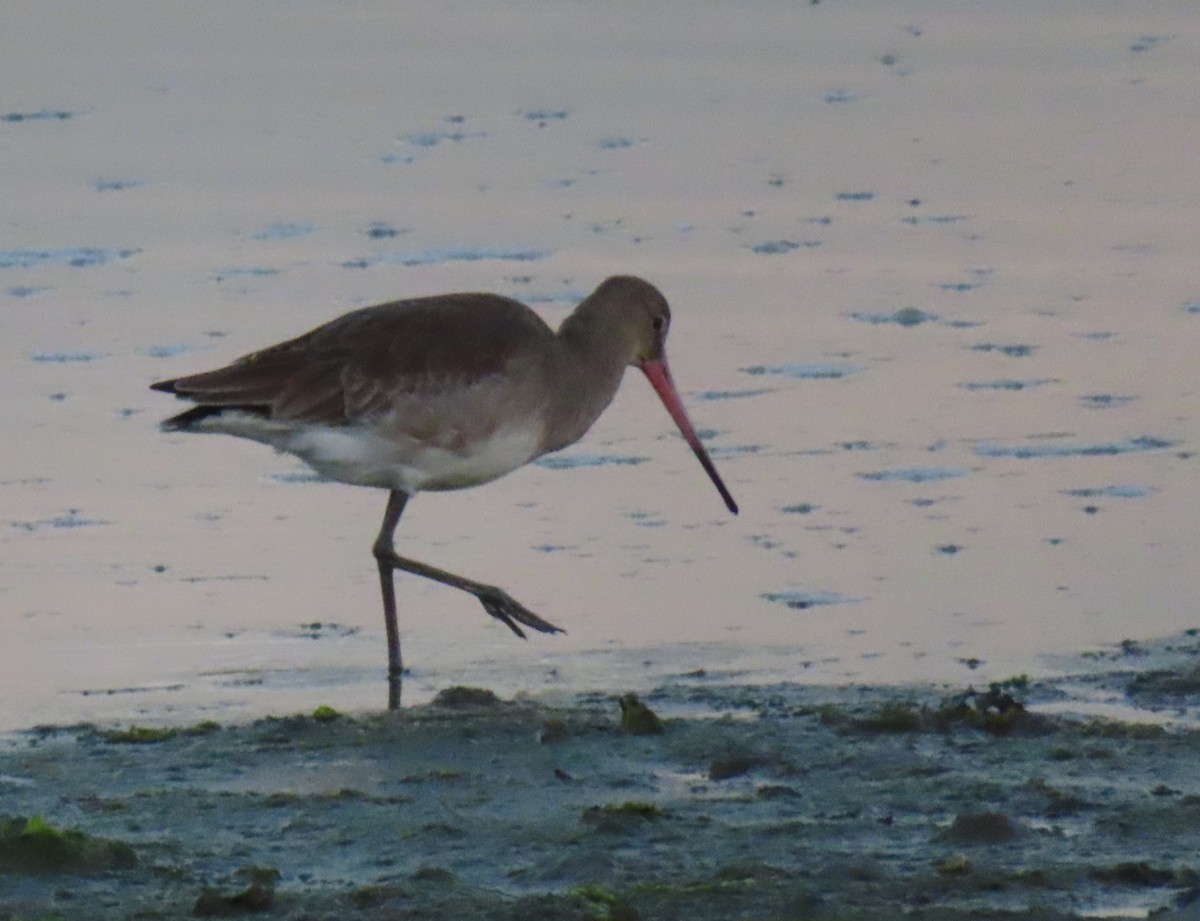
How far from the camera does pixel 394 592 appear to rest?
777 centimetres

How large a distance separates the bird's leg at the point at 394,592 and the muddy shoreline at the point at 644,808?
17.9 inches

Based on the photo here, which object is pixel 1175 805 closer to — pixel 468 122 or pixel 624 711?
pixel 624 711

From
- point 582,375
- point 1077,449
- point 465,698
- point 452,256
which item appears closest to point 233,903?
point 465,698

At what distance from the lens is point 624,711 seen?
638 cm

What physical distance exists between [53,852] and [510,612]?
7.14 ft

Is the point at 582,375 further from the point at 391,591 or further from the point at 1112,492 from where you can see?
the point at 1112,492

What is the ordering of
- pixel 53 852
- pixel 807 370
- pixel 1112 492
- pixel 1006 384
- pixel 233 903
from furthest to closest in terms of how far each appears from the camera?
1. pixel 807 370
2. pixel 1006 384
3. pixel 1112 492
4. pixel 53 852
5. pixel 233 903

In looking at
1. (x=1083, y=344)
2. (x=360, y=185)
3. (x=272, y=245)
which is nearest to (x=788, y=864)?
(x=1083, y=344)

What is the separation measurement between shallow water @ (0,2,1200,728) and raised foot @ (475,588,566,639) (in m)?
0.07

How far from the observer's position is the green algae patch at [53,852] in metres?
5.27

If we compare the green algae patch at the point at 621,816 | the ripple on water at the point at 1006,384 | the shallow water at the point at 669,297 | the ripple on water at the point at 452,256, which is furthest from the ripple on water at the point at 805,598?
the ripple on water at the point at 452,256

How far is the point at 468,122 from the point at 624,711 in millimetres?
8477

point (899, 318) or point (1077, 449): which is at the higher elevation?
point (899, 318)

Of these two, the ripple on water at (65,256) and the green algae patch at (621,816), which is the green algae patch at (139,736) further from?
the ripple on water at (65,256)
